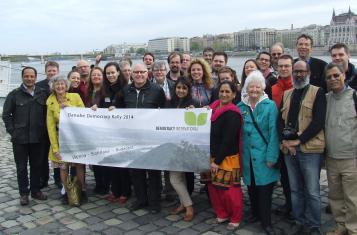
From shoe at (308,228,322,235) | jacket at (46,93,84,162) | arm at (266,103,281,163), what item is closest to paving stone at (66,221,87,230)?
jacket at (46,93,84,162)

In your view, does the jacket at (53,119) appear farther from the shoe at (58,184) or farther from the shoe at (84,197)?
the shoe at (58,184)

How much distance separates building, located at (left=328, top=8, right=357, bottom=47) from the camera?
10022cm

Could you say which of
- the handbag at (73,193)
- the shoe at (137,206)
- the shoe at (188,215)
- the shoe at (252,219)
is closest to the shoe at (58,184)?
the handbag at (73,193)

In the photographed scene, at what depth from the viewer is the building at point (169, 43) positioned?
8478cm

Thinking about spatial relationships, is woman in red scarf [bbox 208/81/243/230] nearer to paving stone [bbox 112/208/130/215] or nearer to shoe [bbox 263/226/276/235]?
shoe [bbox 263/226/276/235]

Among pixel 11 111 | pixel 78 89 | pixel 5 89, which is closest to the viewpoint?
pixel 11 111

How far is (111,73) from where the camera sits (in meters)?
6.06

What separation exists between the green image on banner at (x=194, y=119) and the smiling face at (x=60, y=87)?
203 cm

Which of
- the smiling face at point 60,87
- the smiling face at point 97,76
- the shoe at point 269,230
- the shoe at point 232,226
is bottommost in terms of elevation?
the shoe at point 232,226

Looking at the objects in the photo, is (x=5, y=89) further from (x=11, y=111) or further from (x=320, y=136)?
(x=320, y=136)

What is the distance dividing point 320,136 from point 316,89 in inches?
20.9

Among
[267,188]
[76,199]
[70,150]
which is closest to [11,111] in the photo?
[70,150]

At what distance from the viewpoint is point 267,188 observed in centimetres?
483

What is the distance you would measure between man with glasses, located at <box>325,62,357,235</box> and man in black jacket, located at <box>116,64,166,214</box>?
238 cm
